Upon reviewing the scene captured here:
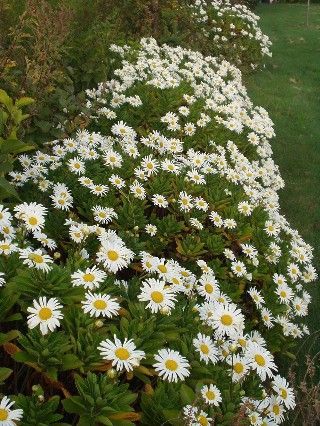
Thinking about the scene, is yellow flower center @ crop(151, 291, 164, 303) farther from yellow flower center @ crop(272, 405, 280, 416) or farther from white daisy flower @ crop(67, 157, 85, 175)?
white daisy flower @ crop(67, 157, 85, 175)

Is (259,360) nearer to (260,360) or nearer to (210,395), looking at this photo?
(260,360)

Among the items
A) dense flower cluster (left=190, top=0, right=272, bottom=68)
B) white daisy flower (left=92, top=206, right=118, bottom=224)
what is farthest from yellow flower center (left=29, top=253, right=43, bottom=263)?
dense flower cluster (left=190, top=0, right=272, bottom=68)

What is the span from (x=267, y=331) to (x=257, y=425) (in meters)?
1.03

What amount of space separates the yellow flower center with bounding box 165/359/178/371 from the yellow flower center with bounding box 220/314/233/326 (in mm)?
363

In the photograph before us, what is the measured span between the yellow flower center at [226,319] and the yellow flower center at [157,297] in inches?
12.0

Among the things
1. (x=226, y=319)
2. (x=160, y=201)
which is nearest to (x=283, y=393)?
(x=226, y=319)

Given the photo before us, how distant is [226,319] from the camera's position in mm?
2129

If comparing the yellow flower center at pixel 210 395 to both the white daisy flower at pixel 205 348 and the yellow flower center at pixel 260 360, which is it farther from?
the yellow flower center at pixel 260 360

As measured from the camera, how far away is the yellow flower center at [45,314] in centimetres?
171

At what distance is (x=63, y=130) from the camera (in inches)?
153

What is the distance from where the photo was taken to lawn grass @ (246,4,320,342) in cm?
509

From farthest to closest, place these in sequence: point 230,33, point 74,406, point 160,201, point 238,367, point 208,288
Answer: point 230,33 → point 160,201 → point 208,288 → point 238,367 → point 74,406

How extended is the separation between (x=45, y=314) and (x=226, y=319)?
0.78 meters

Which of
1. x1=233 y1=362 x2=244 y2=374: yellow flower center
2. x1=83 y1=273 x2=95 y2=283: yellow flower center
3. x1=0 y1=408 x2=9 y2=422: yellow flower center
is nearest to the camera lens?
x1=0 y1=408 x2=9 y2=422: yellow flower center
